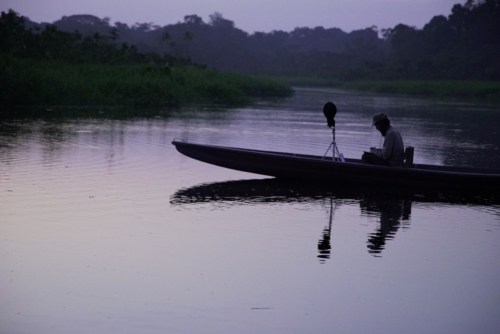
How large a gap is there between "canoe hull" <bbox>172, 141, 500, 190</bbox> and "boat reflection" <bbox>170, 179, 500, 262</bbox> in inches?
6.3

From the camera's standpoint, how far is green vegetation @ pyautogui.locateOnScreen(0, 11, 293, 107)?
2530 cm

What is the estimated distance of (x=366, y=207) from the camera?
10344mm

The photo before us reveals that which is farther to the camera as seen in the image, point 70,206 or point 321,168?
point 321,168

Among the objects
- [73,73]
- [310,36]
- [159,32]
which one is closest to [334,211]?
[73,73]

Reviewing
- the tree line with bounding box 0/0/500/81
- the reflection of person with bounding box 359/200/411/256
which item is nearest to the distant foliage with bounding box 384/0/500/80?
the tree line with bounding box 0/0/500/81

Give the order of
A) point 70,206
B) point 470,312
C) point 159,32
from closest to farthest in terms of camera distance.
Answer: point 470,312 → point 70,206 → point 159,32

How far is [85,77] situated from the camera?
2805cm

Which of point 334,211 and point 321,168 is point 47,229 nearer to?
point 334,211

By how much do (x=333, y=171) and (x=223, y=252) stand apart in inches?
171

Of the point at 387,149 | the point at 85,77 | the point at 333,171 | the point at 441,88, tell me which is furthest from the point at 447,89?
the point at 333,171

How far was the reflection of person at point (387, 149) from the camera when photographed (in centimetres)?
1140

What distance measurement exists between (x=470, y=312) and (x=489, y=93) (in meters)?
51.7

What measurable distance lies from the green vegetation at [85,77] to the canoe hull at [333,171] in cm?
1441

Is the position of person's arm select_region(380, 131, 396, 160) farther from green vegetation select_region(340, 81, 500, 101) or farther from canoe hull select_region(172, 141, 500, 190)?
green vegetation select_region(340, 81, 500, 101)
